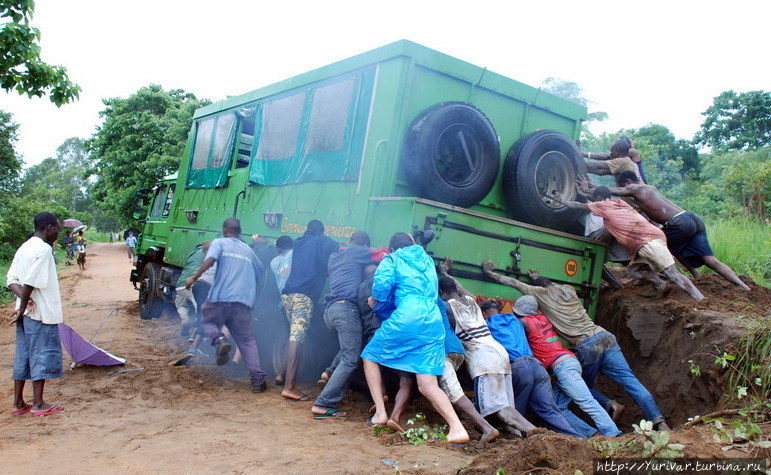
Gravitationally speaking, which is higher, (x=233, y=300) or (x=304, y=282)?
(x=304, y=282)

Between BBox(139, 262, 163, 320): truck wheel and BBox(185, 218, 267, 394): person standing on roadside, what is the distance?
439cm

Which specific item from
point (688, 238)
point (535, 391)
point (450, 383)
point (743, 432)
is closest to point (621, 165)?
point (688, 238)

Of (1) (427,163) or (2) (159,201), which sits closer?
(1) (427,163)

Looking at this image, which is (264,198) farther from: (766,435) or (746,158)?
(746,158)

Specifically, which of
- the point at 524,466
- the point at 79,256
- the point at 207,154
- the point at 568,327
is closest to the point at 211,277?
the point at 207,154

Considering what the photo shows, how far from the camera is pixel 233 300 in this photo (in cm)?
539

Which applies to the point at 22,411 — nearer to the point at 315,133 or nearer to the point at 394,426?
the point at 394,426

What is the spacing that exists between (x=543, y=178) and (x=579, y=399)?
2.42 meters

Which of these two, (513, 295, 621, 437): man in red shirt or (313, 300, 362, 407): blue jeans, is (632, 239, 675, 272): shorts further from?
(313, 300, 362, 407): blue jeans

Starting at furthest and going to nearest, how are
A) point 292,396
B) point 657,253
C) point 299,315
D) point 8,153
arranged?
point 8,153 → point 657,253 → point 299,315 → point 292,396

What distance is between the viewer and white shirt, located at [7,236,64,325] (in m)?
4.43

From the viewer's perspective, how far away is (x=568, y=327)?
5.30 metres

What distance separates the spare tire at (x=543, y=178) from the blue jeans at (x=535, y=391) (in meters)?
1.75

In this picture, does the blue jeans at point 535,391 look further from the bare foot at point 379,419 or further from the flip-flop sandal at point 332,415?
the flip-flop sandal at point 332,415
